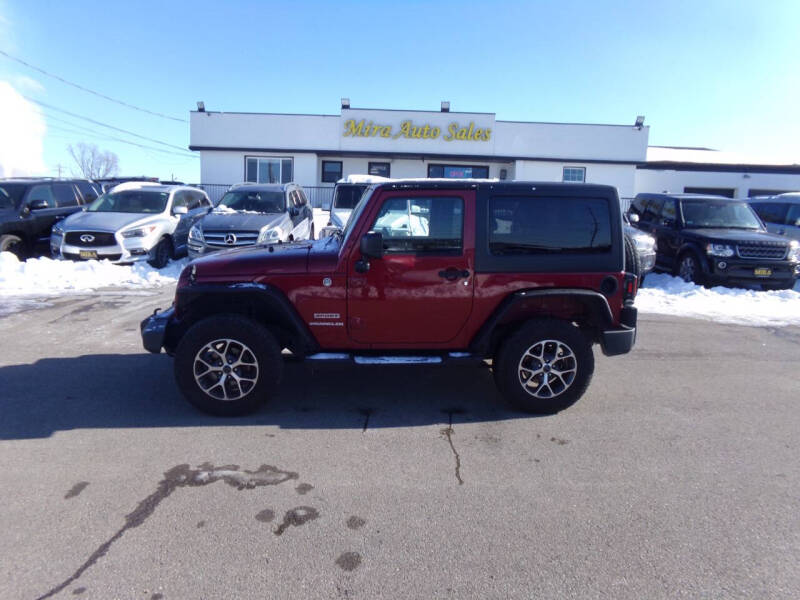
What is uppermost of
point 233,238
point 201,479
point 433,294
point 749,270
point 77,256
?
point 233,238

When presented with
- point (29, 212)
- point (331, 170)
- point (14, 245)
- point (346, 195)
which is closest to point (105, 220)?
point (29, 212)

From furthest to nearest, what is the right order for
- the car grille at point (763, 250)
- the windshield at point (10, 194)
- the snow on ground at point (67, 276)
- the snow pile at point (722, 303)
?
1. the windshield at point (10, 194)
2. the car grille at point (763, 250)
3. the snow on ground at point (67, 276)
4. the snow pile at point (722, 303)

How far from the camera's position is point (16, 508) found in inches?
130

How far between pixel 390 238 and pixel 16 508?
3.09 m

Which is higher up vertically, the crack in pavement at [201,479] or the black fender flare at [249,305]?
the black fender flare at [249,305]

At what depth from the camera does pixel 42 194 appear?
12805 millimetres

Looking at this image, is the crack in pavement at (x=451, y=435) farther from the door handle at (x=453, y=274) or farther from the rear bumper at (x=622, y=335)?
the rear bumper at (x=622, y=335)

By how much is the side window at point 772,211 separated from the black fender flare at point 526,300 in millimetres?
12561

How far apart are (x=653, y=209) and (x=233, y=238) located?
9.58 m

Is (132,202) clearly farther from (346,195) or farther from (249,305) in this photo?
(249,305)

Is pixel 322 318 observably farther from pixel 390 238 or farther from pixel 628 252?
pixel 628 252

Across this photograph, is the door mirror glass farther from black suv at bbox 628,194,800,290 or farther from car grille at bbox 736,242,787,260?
car grille at bbox 736,242,787,260

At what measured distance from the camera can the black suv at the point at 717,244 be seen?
428 inches

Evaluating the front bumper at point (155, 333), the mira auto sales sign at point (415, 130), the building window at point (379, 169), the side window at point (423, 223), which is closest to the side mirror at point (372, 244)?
the side window at point (423, 223)
